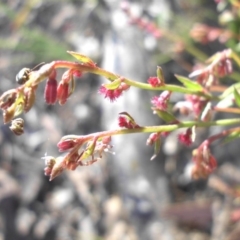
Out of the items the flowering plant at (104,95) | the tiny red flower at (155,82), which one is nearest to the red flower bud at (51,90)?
the flowering plant at (104,95)

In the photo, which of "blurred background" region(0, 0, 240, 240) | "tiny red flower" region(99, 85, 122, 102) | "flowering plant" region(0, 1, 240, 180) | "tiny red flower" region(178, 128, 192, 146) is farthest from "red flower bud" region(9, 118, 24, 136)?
"blurred background" region(0, 0, 240, 240)

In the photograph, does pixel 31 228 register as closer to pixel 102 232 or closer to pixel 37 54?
pixel 102 232

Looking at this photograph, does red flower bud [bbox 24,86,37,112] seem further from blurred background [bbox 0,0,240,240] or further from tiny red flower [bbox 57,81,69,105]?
blurred background [bbox 0,0,240,240]

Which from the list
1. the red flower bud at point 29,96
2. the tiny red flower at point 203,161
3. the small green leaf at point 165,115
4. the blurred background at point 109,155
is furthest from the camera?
the blurred background at point 109,155

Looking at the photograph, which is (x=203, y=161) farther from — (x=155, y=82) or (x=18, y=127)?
(x=18, y=127)

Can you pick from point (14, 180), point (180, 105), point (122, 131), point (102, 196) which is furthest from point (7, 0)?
point (122, 131)

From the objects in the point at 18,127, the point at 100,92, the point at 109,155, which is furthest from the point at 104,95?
the point at 109,155

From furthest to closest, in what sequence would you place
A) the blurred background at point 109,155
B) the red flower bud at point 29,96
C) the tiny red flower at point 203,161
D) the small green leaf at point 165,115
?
the blurred background at point 109,155, the tiny red flower at point 203,161, the small green leaf at point 165,115, the red flower bud at point 29,96

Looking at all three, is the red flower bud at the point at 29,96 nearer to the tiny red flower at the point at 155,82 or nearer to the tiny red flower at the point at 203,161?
the tiny red flower at the point at 155,82
